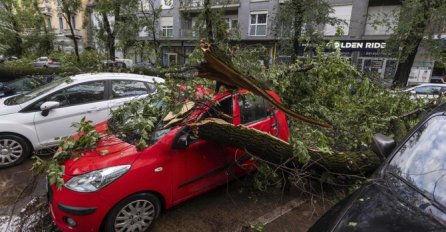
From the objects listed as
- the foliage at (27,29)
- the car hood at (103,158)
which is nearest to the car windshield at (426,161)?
the car hood at (103,158)

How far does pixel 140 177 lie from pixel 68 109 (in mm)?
2787

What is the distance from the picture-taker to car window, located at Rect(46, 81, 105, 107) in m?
4.78

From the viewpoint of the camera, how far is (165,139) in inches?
122

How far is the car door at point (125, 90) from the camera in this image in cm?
522

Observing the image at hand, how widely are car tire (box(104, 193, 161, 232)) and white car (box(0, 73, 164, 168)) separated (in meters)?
1.91

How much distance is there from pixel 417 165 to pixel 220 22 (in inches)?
470

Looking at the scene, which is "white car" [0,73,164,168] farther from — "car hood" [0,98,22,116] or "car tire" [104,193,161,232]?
"car tire" [104,193,161,232]

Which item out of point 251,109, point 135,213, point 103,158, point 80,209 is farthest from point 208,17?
point 80,209

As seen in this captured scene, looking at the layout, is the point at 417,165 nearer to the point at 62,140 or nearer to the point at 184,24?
the point at 62,140

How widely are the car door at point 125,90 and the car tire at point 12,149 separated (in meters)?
1.52

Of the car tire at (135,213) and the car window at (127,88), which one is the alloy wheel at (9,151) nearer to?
the car window at (127,88)

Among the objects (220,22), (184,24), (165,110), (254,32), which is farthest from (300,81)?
(184,24)

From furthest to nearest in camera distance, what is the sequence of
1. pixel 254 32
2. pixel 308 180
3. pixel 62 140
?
pixel 254 32, pixel 308 180, pixel 62 140

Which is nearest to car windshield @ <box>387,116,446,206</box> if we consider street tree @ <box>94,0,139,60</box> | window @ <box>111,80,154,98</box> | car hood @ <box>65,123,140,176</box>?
car hood @ <box>65,123,140,176</box>
